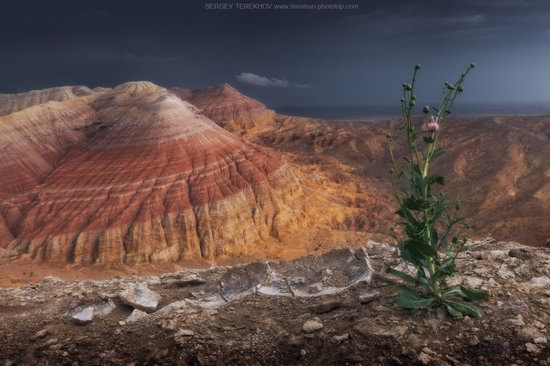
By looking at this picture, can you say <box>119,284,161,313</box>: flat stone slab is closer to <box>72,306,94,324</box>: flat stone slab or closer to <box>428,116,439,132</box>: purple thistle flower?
<box>72,306,94,324</box>: flat stone slab

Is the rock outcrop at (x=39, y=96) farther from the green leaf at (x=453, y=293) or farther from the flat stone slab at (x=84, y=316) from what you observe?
the green leaf at (x=453, y=293)

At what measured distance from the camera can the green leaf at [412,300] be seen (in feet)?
14.1

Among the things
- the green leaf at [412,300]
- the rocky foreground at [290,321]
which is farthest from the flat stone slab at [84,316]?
the green leaf at [412,300]

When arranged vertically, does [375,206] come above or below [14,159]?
below

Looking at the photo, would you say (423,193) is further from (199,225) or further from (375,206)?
(375,206)

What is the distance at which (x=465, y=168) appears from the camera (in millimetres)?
44500

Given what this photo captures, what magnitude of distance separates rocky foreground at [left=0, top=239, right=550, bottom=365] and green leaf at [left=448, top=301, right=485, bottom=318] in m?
0.07

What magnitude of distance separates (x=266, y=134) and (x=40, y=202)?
5120 centimetres

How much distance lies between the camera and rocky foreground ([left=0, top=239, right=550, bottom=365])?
402 centimetres

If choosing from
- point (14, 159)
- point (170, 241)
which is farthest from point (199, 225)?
point (14, 159)

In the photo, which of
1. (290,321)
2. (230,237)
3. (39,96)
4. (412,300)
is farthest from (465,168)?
(39,96)

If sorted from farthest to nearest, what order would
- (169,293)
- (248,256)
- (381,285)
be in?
(248,256) < (169,293) < (381,285)

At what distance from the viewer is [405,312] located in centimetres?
454

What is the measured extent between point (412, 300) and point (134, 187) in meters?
24.5
